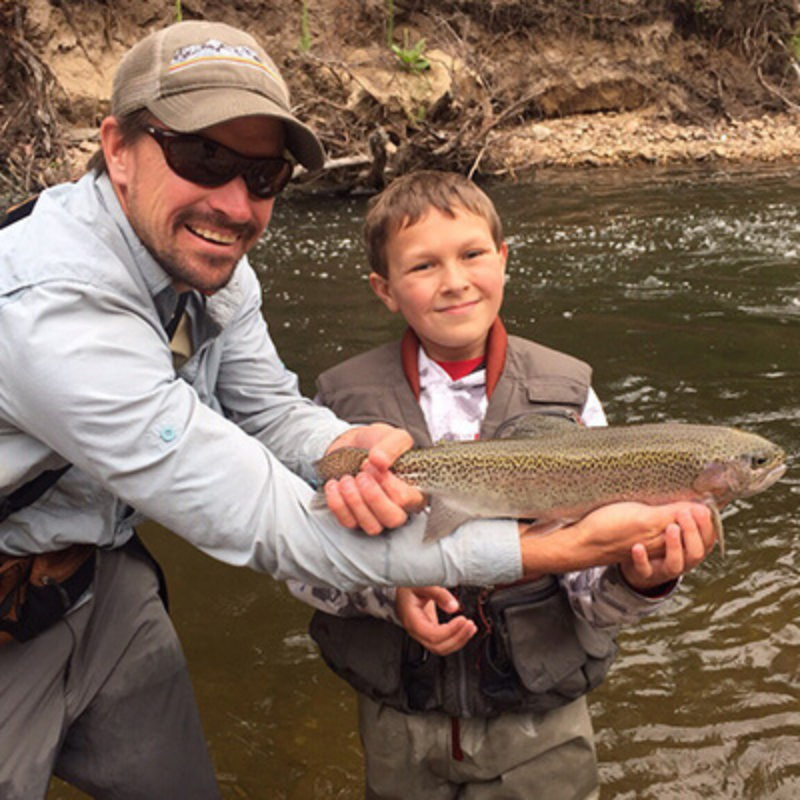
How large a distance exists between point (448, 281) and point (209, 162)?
0.81m

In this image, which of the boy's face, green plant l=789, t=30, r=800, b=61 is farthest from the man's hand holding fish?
green plant l=789, t=30, r=800, b=61

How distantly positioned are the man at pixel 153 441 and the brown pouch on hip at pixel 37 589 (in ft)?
0.03

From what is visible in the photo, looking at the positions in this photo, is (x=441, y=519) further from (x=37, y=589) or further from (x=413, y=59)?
(x=413, y=59)

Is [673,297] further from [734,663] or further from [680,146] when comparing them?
[680,146]

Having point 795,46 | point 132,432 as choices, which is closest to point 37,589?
point 132,432

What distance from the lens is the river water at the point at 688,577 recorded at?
131 inches

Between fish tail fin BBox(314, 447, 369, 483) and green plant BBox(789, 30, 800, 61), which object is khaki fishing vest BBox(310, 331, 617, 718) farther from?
green plant BBox(789, 30, 800, 61)

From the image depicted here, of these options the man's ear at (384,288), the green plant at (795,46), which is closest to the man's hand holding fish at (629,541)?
the man's ear at (384,288)

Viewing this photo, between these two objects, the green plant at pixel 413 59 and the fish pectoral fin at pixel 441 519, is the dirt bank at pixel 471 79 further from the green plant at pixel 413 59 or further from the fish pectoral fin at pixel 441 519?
the fish pectoral fin at pixel 441 519

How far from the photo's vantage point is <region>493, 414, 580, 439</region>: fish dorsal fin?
2410 mm

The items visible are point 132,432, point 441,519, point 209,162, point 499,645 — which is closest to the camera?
point 132,432

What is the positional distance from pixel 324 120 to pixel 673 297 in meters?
8.49

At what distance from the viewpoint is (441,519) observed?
2146 mm

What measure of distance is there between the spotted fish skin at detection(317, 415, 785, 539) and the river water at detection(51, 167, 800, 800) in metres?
1.46
